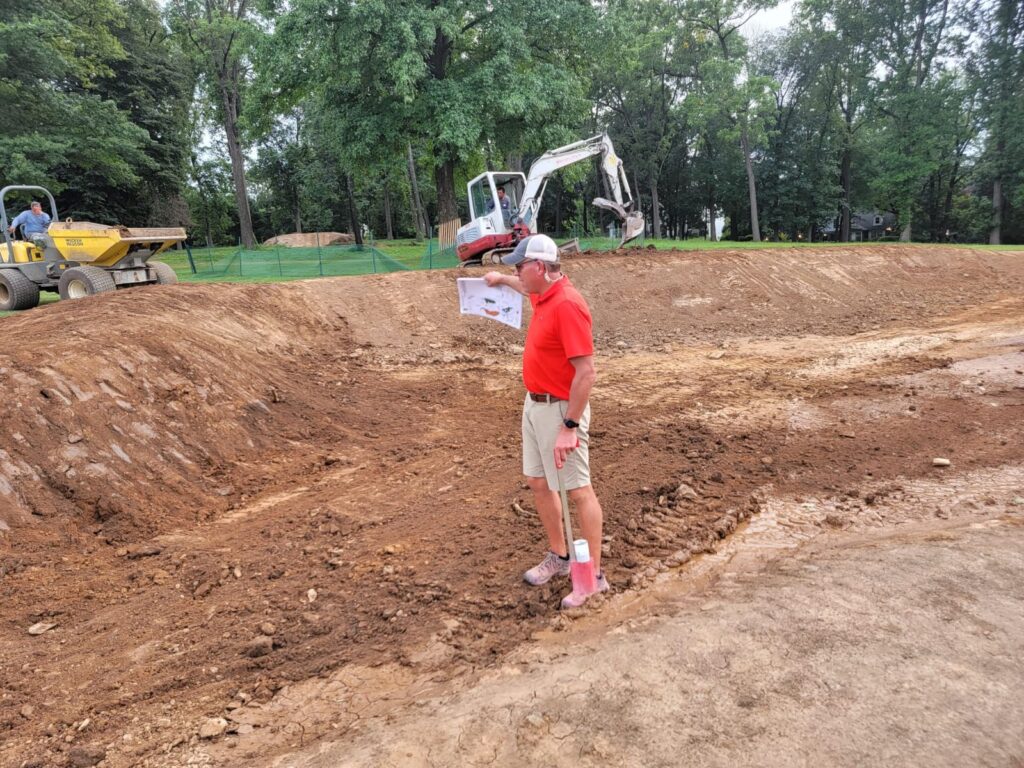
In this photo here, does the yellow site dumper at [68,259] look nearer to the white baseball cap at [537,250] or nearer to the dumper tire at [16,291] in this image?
the dumper tire at [16,291]

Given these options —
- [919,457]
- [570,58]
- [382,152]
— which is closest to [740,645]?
[919,457]

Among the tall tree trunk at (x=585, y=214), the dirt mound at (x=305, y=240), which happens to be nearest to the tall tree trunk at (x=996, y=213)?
the tall tree trunk at (x=585, y=214)

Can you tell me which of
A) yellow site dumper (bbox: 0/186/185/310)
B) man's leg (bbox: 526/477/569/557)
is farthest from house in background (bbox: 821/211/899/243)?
man's leg (bbox: 526/477/569/557)

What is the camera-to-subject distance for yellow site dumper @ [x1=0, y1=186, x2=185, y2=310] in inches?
438

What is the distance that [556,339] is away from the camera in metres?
3.23

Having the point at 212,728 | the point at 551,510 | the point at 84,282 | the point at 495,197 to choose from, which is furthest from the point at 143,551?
the point at 495,197

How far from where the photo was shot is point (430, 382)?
9.19 meters

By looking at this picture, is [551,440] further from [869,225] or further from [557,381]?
[869,225]

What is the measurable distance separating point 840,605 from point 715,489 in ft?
6.31

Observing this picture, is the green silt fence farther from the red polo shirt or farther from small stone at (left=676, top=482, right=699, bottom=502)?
the red polo shirt

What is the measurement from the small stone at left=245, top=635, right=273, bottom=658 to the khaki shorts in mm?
1792

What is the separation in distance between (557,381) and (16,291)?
12.4 m

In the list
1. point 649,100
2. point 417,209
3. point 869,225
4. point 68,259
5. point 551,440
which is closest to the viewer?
point 551,440

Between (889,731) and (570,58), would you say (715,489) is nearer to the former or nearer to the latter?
(889,731)
